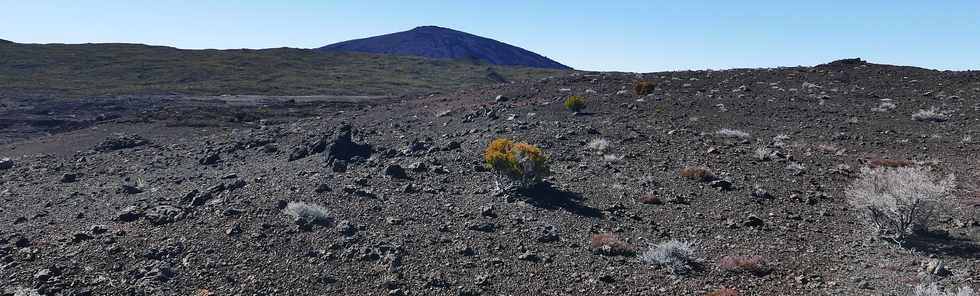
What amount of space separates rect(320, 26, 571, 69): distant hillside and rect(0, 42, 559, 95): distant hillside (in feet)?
128

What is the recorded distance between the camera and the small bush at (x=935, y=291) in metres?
7.85

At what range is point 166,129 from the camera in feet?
107

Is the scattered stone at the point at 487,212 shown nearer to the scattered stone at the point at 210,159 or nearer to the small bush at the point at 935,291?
the small bush at the point at 935,291

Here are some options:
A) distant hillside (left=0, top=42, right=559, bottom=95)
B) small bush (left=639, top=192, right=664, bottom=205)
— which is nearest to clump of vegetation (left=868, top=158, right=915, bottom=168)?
small bush (left=639, top=192, right=664, bottom=205)

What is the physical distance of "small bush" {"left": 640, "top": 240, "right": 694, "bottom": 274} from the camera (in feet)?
31.9

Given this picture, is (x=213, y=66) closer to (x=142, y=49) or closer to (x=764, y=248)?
(x=142, y=49)

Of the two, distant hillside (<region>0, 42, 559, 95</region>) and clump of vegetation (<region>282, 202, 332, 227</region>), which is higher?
distant hillside (<region>0, 42, 559, 95</region>)

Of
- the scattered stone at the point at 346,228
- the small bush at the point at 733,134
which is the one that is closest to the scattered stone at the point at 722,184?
the small bush at the point at 733,134

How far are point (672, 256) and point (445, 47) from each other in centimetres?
14745

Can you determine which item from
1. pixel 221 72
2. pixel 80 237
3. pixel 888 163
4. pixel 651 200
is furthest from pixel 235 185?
pixel 221 72

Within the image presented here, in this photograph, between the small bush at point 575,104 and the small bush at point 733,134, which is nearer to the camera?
the small bush at point 733,134

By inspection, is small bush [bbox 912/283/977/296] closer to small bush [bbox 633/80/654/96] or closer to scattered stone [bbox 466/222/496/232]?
scattered stone [bbox 466/222/496/232]

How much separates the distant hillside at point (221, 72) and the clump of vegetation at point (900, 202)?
187ft

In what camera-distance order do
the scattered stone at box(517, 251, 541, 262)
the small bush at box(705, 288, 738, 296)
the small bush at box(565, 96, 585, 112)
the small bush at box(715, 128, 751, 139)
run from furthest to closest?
the small bush at box(565, 96, 585, 112), the small bush at box(715, 128, 751, 139), the scattered stone at box(517, 251, 541, 262), the small bush at box(705, 288, 738, 296)
